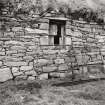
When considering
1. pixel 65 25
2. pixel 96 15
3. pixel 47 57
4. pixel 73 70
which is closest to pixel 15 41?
pixel 47 57

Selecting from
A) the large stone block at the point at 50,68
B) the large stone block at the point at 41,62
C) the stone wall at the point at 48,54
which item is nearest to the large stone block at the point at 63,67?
the stone wall at the point at 48,54

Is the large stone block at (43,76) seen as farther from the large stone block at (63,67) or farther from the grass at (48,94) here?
the large stone block at (63,67)

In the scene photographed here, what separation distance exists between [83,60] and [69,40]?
3.18ft

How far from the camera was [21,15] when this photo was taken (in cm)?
527

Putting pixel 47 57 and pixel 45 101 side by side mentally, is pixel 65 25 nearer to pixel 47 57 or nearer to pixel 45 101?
pixel 47 57

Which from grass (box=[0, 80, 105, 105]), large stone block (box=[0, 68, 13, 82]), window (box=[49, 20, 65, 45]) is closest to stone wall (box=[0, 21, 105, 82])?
large stone block (box=[0, 68, 13, 82])

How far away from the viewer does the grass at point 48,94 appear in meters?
3.97

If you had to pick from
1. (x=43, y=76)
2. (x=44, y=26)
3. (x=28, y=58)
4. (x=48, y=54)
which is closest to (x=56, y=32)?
(x=44, y=26)

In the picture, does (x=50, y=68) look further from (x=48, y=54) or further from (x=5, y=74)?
(x=5, y=74)

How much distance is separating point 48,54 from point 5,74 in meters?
1.59

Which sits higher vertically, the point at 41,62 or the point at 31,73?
the point at 41,62

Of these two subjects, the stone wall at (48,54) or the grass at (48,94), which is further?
the stone wall at (48,54)

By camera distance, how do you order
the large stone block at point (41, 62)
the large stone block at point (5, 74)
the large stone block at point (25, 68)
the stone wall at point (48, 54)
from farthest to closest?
the large stone block at point (41, 62) < the large stone block at point (25, 68) < the stone wall at point (48, 54) < the large stone block at point (5, 74)

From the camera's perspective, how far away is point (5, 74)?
5.07 meters
